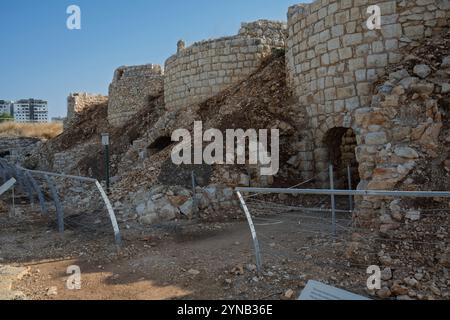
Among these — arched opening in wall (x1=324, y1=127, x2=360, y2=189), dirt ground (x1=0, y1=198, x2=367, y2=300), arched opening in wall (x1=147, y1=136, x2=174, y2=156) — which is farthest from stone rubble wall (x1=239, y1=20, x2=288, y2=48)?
dirt ground (x1=0, y1=198, x2=367, y2=300)

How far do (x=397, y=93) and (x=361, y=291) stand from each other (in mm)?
4128

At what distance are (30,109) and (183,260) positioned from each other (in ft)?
397

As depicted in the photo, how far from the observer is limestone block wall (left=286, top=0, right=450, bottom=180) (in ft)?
25.7

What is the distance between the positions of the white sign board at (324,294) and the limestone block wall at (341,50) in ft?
13.2

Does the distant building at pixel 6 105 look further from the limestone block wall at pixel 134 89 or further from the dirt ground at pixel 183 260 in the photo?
the dirt ground at pixel 183 260

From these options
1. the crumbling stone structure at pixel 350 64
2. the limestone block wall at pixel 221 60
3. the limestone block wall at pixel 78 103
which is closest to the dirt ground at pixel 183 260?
the crumbling stone structure at pixel 350 64

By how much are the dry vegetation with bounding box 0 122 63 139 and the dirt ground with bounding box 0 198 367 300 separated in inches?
732

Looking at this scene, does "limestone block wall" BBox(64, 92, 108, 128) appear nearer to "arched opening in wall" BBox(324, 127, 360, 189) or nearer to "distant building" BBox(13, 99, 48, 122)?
"arched opening in wall" BBox(324, 127, 360, 189)

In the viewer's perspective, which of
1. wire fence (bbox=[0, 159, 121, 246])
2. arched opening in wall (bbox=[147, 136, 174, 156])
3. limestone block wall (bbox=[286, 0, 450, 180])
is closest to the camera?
limestone block wall (bbox=[286, 0, 450, 180])

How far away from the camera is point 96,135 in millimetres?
19422

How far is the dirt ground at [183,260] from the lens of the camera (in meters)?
4.83

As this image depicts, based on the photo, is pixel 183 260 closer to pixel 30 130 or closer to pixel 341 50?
pixel 341 50

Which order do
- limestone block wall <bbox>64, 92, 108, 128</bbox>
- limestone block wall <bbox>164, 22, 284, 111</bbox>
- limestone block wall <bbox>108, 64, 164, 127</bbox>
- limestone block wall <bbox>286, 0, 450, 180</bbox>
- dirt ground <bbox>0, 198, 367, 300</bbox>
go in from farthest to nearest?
1. limestone block wall <bbox>64, 92, 108, 128</bbox>
2. limestone block wall <bbox>108, 64, 164, 127</bbox>
3. limestone block wall <bbox>164, 22, 284, 111</bbox>
4. limestone block wall <bbox>286, 0, 450, 180</bbox>
5. dirt ground <bbox>0, 198, 367, 300</bbox>

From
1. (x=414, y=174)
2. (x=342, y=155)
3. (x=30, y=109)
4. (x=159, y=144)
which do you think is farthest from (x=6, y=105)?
(x=414, y=174)
